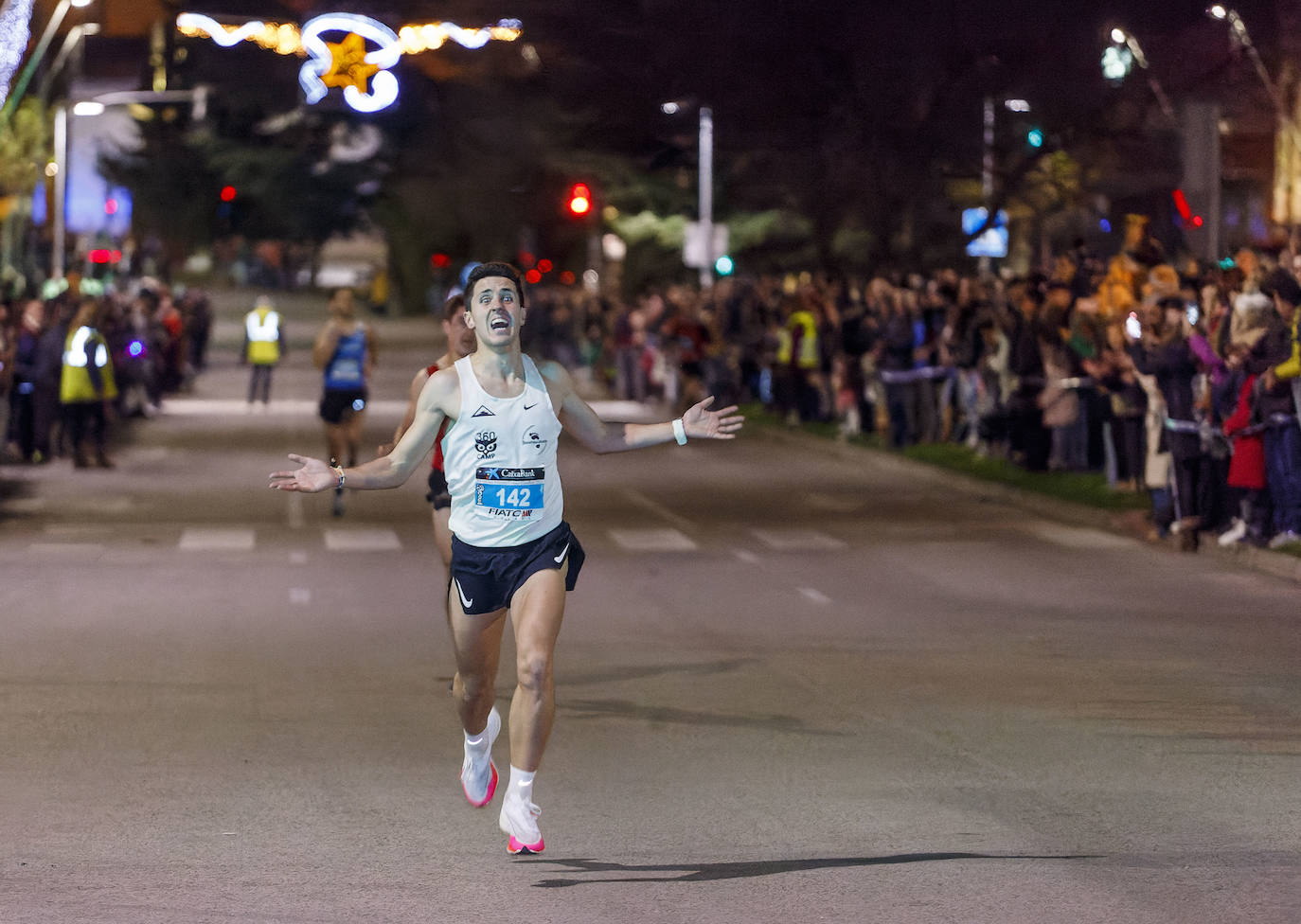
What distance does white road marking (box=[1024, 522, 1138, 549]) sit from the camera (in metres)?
19.2

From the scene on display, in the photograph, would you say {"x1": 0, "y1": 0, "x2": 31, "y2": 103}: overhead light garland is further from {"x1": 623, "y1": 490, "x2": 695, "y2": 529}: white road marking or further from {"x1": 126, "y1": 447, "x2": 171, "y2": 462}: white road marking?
{"x1": 126, "y1": 447, "x2": 171, "y2": 462}: white road marking

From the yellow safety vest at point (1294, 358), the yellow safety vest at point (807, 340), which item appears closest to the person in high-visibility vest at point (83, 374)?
the yellow safety vest at point (807, 340)

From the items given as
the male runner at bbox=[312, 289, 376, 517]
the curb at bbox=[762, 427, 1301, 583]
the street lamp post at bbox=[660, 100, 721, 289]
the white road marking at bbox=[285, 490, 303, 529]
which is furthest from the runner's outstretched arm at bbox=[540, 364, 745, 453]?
the street lamp post at bbox=[660, 100, 721, 289]

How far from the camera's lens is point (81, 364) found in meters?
27.4

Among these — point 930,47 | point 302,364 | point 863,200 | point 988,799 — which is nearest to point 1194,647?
point 988,799

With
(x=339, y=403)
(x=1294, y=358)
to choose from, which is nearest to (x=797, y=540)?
(x=339, y=403)

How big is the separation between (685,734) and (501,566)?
Result: 2.59m

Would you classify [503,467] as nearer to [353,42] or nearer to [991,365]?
[991,365]

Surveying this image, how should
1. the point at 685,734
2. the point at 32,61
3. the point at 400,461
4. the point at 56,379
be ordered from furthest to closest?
the point at 32,61
the point at 56,379
the point at 685,734
the point at 400,461

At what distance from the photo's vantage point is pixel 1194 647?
1305 centimetres

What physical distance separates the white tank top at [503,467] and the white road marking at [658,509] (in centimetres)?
1309

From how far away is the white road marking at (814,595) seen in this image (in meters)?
15.3

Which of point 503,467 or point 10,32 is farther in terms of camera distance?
point 10,32

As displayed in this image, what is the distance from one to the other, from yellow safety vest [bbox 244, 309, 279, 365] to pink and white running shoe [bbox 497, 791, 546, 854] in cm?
3390
